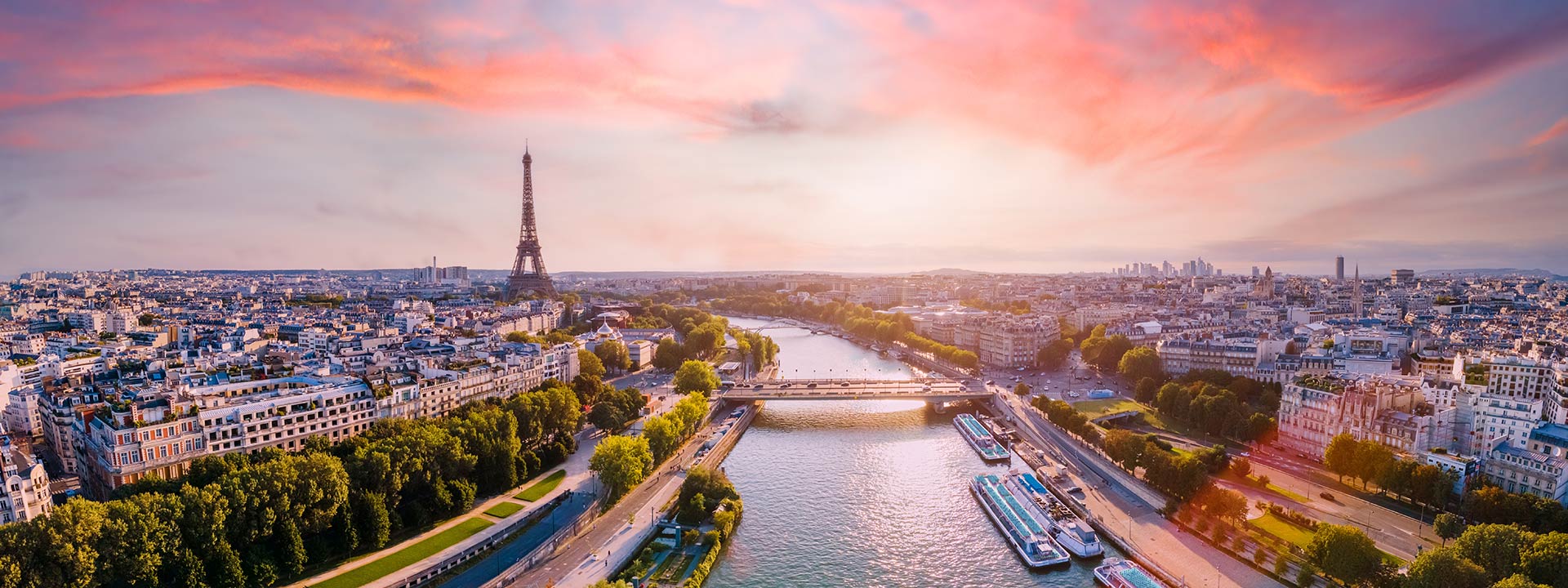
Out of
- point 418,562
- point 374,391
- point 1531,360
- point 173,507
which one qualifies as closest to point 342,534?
point 418,562

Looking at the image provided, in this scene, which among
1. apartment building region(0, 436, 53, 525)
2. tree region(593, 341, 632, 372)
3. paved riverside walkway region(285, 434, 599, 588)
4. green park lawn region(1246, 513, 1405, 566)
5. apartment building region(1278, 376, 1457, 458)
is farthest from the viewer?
tree region(593, 341, 632, 372)

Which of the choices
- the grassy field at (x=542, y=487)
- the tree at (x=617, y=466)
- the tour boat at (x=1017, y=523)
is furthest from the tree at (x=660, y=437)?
the tour boat at (x=1017, y=523)

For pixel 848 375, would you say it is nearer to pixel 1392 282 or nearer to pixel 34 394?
pixel 34 394

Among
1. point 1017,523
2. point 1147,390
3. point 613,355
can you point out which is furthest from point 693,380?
point 1147,390

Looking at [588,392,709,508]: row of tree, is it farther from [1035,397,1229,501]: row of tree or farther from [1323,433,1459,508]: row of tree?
[1323,433,1459,508]: row of tree

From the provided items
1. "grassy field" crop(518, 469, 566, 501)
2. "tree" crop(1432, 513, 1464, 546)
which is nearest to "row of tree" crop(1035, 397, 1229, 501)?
"tree" crop(1432, 513, 1464, 546)

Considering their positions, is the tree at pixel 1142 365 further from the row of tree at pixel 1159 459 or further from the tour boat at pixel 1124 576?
the tour boat at pixel 1124 576

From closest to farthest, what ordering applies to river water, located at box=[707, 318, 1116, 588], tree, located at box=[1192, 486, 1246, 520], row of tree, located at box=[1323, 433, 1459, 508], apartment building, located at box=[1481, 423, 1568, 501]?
river water, located at box=[707, 318, 1116, 588]
apartment building, located at box=[1481, 423, 1568, 501]
tree, located at box=[1192, 486, 1246, 520]
row of tree, located at box=[1323, 433, 1459, 508]
